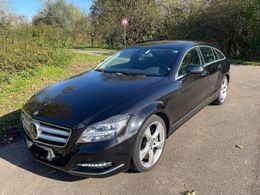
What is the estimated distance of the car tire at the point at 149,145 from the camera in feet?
10.4

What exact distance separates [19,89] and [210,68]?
476 cm

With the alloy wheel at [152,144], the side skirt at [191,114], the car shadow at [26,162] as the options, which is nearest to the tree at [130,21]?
the side skirt at [191,114]

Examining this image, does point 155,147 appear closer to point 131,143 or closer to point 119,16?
point 131,143

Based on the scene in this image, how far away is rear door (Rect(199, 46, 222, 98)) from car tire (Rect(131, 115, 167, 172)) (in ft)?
5.63

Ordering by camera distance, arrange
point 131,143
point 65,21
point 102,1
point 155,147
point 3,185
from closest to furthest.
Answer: point 131,143 < point 3,185 < point 155,147 < point 102,1 < point 65,21

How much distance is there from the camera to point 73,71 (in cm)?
973

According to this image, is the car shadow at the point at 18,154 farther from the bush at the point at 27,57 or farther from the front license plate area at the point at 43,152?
the bush at the point at 27,57

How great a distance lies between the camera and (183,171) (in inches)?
135

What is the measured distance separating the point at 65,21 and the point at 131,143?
43400 mm

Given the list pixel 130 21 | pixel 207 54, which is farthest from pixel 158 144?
pixel 130 21

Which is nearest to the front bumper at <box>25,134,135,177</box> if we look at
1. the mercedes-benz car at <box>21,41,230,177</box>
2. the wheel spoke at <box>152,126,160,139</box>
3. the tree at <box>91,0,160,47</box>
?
the mercedes-benz car at <box>21,41,230,177</box>

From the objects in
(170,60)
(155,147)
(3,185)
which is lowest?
(3,185)

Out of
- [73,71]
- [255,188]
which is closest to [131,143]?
[255,188]

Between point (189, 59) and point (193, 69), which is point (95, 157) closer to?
point (193, 69)
